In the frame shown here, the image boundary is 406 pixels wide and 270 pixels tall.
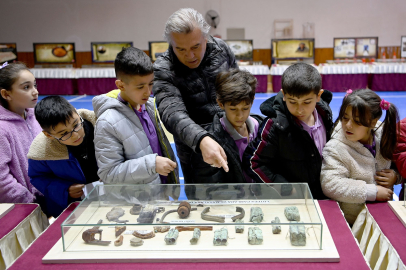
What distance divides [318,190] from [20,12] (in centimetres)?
1412

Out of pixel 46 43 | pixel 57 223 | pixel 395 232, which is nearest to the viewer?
pixel 395 232

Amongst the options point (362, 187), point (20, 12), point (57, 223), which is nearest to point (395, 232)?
point (362, 187)

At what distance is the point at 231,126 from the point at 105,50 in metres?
11.9

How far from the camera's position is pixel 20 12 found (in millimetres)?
13094

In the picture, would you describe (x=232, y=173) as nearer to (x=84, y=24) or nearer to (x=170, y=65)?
(x=170, y=65)

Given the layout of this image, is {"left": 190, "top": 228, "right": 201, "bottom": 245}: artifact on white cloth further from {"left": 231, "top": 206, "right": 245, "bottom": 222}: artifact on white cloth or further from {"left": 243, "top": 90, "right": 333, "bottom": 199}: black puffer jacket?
{"left": 243, "top": 90, "right": 333, "bottom": 199}: black puffer jacket

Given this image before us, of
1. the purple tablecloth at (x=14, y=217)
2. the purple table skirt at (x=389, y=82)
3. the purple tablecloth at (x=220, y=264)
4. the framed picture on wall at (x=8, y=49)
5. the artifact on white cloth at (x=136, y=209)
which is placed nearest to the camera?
the purple tablecloth at (x=220, y=264)

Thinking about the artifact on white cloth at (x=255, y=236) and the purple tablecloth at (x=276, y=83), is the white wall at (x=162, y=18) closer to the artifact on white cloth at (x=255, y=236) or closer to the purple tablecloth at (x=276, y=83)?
the purple tablecloth at (x=276, y=83)

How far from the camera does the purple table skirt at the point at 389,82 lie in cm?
1074

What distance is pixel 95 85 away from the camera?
11.7 meters

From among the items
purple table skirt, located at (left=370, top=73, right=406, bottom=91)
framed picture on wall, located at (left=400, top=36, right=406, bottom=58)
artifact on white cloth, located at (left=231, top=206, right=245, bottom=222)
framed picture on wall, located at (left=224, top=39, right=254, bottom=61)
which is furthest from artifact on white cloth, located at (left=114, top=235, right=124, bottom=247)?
framed picture on wall, located at (left=400, top=36, right=406, bottom=58)

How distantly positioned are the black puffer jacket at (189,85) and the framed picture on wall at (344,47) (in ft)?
37.4

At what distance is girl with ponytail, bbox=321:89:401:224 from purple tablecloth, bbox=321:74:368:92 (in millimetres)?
9410

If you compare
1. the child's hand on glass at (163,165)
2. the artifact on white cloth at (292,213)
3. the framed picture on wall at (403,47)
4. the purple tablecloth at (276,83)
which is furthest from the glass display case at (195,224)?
the framed picture on wall at (403,47)
